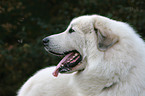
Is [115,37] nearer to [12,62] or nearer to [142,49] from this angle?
[142,49]

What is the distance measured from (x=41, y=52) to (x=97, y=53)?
13.1ft

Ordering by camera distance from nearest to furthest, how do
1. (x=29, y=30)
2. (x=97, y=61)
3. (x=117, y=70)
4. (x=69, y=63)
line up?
(x=117, y=70) < (x=97, y=61) < (x=69, y=63) < (x=29, y=30)

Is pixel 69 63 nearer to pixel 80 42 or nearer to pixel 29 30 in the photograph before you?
pixel 80 42

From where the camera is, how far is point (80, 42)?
3283 mm

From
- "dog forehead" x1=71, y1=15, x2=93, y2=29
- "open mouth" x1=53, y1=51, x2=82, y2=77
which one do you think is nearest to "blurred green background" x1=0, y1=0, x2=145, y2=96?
"dog forehead" x1=71, y1=15, x2=93, y2=29

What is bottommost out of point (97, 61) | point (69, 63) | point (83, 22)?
point (69, 63)

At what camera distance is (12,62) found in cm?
695

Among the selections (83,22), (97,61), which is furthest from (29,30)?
(97,61)

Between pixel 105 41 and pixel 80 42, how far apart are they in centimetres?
45

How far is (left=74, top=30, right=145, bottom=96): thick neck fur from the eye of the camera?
2.94 meters

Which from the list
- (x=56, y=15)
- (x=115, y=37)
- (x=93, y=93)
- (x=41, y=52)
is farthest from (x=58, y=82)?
(x=56, y=15)

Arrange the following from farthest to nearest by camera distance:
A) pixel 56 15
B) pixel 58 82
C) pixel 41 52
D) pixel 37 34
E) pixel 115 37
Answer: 1. pixel 56 15
2. pixel 37 34
3. pixel 41 52
4. pixel 58 82
5. pixel 115 37

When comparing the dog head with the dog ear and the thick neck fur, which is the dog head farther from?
the thick neck fur

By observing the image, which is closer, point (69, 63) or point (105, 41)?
point (105, 41)
